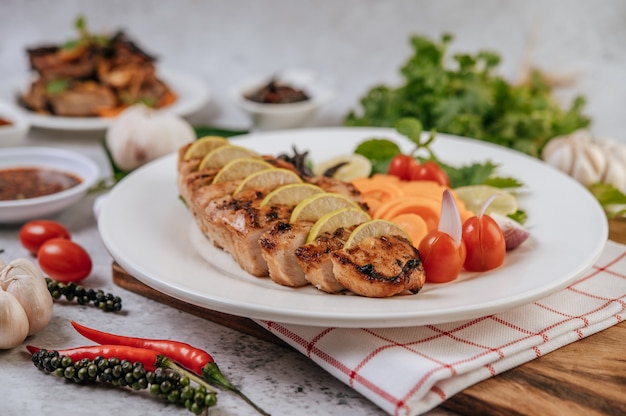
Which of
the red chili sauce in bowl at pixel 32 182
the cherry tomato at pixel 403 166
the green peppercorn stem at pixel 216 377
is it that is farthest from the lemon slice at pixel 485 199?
the red chili sauce in bowl at pixel 32 182

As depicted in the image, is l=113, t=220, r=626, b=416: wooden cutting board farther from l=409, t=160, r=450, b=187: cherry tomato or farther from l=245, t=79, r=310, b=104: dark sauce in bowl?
l=245, t=79, r=310, b=104: dark sauce in bowl

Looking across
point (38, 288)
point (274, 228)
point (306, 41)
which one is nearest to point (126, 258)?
point (38, 288)

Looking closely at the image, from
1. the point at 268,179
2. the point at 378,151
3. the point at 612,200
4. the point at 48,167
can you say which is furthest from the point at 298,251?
the point at 48,167

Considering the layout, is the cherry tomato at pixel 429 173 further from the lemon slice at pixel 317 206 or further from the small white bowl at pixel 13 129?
the small white bowl at pixel 13 129

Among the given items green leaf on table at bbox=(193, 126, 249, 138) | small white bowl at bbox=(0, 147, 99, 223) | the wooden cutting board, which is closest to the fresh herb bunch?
green leaf on table at bbox=(193, 126, 249, 138)

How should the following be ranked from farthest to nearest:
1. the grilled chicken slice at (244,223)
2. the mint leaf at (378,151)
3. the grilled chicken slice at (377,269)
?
the mint leaf at (378,151), the grilled chicken slice at (244,223), the grilled chicken slice at (377,269)

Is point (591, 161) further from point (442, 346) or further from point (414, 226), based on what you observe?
point (442, 346)

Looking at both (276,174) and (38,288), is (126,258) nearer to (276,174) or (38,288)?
(38,288)
